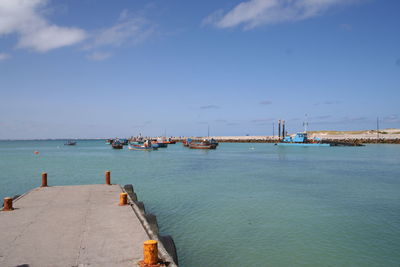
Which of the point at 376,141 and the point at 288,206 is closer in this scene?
the point at 288,206

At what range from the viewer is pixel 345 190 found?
21688mm

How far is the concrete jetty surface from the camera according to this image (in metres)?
6.39

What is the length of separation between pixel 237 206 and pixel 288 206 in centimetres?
287

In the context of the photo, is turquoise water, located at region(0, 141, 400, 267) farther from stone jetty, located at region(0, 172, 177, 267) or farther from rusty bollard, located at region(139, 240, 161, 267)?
rusty bollard, located at region(139, 240, 161, 267)

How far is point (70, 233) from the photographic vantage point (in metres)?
8.07

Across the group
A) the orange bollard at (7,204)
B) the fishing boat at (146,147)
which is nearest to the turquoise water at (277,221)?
the orange bollard at (7,204)

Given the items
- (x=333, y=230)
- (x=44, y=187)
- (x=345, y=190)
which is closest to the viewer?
(x=333, y=230)

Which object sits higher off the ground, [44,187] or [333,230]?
[44,187]

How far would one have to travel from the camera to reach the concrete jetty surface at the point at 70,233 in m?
6.39

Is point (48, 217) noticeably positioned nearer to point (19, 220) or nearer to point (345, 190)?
point (19, 220)

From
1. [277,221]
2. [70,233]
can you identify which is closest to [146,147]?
[277,221]

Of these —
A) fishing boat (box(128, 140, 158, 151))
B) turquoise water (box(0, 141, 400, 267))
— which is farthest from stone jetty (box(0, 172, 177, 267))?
fishing boat (box(128, 140, 158, 151))

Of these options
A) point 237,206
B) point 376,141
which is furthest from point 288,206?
point 376,141

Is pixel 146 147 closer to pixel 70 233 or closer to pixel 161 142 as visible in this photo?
pixel 161 142
